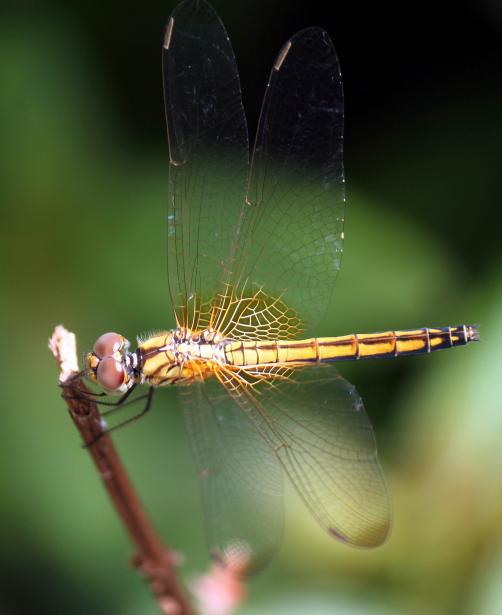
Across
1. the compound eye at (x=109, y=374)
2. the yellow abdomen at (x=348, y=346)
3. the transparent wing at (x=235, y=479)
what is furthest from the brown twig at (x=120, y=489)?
the yellow abdomen at (x=348, y=346)

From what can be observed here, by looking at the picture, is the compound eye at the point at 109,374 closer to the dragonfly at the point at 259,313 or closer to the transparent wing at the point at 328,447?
the dragonfly at the point at 259,313

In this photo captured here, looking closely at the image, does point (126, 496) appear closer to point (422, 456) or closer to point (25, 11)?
point (422, 456)

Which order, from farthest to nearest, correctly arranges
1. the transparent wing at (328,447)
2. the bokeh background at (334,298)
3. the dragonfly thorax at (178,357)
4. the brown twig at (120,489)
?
the bokeh background at (334,298) < the dragonfly thorax at (178,357) < the transparent wing at (328,447) < the brown twig at (120,489)

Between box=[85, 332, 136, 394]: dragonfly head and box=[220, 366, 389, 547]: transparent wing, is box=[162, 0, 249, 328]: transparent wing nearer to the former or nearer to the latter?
box=[85, 332, 136, 394]: dragonfly head

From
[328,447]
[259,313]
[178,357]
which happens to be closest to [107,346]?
[178,357]

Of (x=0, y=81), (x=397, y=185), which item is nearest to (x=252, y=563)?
(x=397, y=185)
